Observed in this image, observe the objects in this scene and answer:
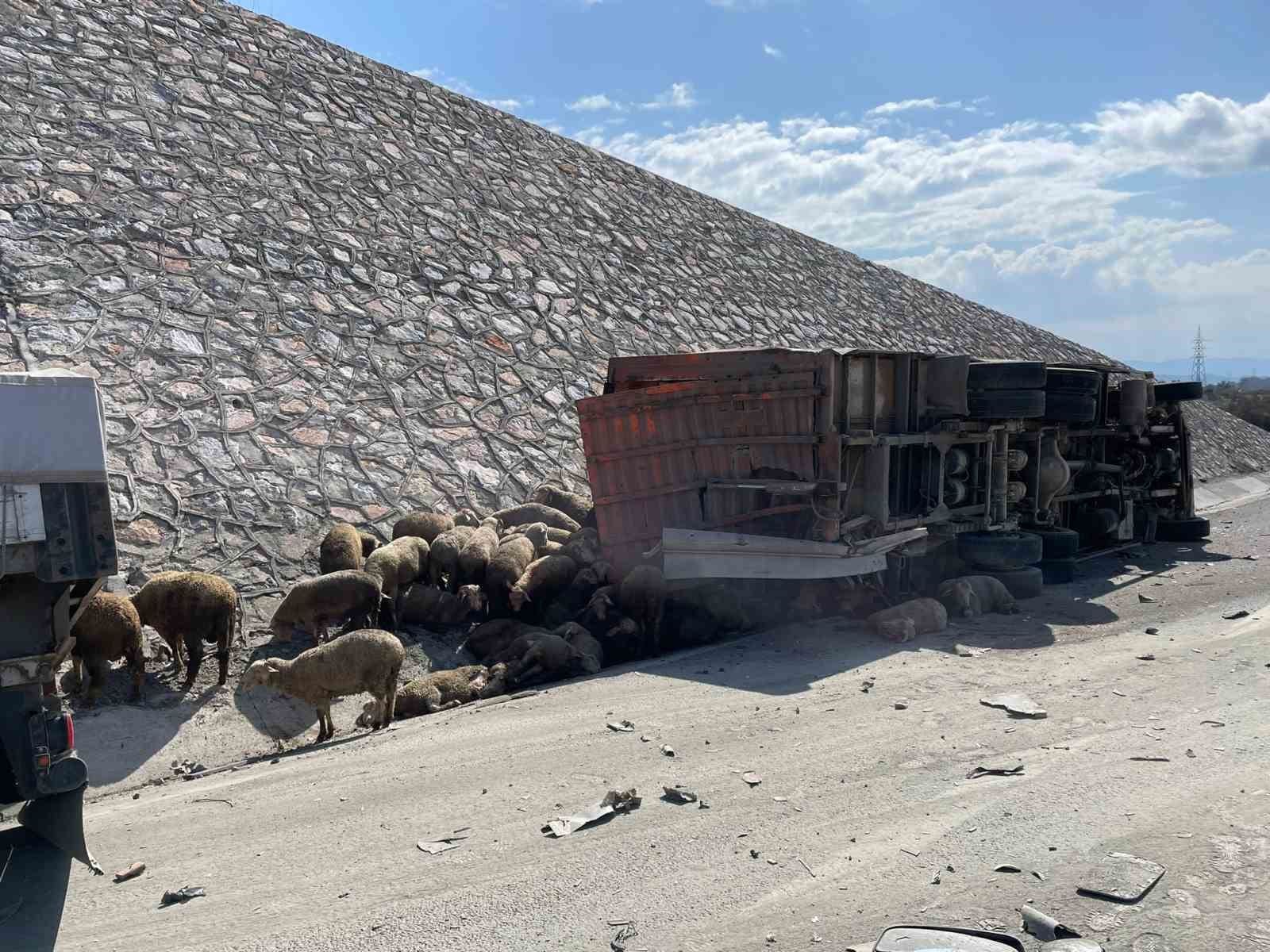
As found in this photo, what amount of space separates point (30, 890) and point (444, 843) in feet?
6.41

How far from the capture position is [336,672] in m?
8.08

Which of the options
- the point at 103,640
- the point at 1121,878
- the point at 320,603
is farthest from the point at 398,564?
the point at 1121,878

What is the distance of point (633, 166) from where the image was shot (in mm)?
30094

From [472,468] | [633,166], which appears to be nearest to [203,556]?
[472,468]

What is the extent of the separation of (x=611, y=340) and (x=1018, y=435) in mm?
9391

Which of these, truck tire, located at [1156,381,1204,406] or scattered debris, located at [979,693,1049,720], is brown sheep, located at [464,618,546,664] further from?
truck tire, located at [1156,381,1204,406]

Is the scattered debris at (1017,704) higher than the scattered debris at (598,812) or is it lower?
lower

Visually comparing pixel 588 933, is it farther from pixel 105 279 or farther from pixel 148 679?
pixel 105 279

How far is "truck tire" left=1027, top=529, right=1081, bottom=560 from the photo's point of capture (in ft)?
43.6

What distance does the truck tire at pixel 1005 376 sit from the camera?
11.9 meters

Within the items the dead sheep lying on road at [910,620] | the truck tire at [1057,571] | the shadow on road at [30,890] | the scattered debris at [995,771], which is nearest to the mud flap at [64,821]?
the shadow on road at [30,890]

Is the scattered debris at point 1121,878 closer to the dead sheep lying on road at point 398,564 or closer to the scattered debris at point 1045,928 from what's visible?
the scattered debris at point 1045,928

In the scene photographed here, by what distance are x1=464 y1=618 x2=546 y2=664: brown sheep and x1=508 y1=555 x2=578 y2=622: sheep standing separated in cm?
36

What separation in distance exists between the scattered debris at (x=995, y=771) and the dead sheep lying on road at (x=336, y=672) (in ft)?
14.6
